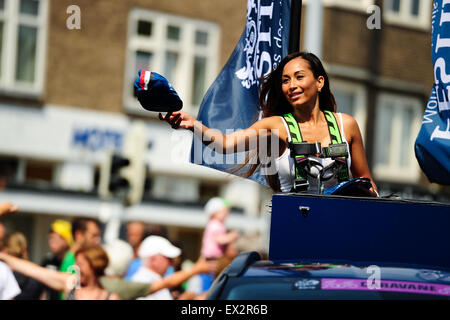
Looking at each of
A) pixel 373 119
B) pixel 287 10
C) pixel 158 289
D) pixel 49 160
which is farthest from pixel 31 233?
pixel 287 10

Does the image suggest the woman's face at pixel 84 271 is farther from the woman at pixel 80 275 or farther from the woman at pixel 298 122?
the woman at pixel 298 122

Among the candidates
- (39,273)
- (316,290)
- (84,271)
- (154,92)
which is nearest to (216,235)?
(84,271)

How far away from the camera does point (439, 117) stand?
5.83m

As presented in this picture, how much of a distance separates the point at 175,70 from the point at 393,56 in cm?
604

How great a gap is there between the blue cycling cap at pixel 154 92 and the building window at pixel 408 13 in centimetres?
2065

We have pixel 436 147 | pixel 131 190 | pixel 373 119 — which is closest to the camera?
pixel 436 147

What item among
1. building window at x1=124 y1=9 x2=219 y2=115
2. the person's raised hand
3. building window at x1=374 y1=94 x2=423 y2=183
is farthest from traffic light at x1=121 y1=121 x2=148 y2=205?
A: the person's raised hand

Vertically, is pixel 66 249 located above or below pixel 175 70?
below

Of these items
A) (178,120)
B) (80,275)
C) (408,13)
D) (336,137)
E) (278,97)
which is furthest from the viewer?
(408,13)

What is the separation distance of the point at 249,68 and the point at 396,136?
19.9 metres

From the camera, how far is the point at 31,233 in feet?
67.1

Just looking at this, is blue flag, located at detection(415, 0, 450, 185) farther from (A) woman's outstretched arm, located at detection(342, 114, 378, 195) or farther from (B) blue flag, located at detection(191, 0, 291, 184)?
(B) blue flag, located at detection(191, 0, 291, 184)

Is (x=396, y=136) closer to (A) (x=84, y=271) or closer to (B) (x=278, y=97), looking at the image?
(A) (x=84, y=271)

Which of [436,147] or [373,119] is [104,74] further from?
[436,147]
